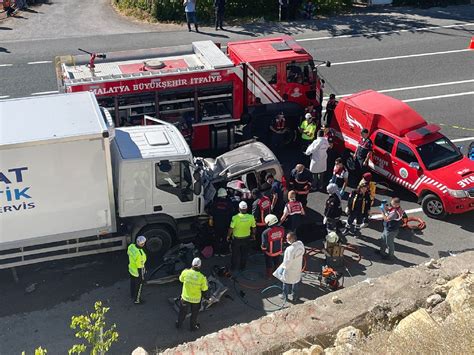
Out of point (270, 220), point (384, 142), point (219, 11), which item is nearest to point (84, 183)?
point (270, 220)

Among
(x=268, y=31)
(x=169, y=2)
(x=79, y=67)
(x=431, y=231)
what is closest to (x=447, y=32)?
(x=268, y=31)

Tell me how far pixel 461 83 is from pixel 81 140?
47.4ft

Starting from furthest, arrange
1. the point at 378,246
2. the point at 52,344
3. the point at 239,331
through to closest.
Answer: the point at 378,246 < the point at 52,344 < the point at 239,331

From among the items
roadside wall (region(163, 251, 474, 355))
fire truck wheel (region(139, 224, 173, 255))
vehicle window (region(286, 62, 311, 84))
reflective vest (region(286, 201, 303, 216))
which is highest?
vehicle window (region(286, 62, 311, 84))

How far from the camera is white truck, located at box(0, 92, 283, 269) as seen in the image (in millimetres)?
11008

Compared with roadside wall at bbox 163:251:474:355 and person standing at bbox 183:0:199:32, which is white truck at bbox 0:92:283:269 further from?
person standing at bbox 183:0:199:32

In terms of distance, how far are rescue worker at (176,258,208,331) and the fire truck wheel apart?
6.63 ft

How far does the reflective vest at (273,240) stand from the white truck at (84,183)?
1.50 meters

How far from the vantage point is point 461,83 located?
21.0 metres

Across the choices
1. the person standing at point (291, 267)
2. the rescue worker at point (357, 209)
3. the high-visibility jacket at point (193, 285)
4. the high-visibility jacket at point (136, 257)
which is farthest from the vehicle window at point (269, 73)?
the high-visibility jacket at point (193, 285)

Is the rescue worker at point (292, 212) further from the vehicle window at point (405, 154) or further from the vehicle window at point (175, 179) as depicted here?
the vehicle window at point (405, 154)

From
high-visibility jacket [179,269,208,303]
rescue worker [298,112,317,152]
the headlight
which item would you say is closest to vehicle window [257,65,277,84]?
rescue worker [298,112,317,152]

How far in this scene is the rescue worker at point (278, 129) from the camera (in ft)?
53.7

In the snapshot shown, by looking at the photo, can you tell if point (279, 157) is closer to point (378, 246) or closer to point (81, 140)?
point (378, 246)
